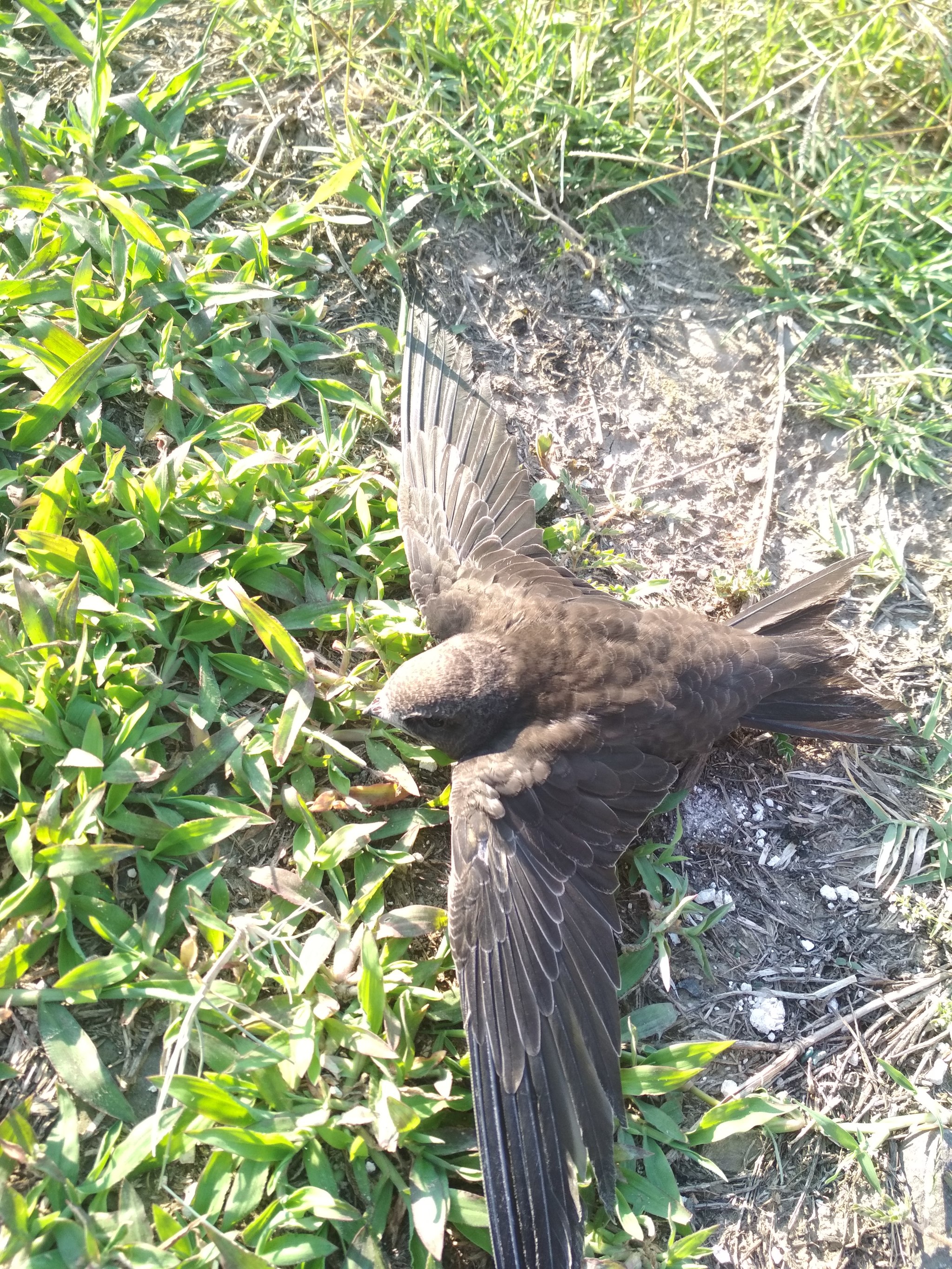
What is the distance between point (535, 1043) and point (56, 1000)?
1.33 metres

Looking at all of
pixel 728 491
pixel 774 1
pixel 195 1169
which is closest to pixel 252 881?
pixel 195 1169

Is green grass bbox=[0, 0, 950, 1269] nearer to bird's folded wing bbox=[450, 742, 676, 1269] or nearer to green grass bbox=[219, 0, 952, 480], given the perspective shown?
green grass bbox=[219, 0, 952, 480]

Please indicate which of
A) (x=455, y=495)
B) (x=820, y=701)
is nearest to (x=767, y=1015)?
(x=820, y=701)

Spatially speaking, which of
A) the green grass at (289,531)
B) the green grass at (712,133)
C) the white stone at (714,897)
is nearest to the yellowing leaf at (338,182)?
the green grass at (289,531)

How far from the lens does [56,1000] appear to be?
8.27 ft

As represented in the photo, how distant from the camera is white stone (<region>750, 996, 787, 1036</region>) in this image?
2936 millimetres

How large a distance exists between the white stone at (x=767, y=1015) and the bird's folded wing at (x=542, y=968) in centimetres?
58

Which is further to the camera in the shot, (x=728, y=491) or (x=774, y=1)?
(x=774, y=1)

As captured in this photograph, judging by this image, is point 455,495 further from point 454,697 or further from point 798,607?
point 798,607

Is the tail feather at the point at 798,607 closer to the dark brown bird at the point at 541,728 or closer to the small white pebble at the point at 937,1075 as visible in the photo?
the dark brown bird at the point at 541,728

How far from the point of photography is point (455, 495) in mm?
3459

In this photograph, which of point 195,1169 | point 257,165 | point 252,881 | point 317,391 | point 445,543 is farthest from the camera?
point 257,165

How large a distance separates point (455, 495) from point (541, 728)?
0.99 m

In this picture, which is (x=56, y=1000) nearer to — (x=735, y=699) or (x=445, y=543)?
(x=445, y=543)
